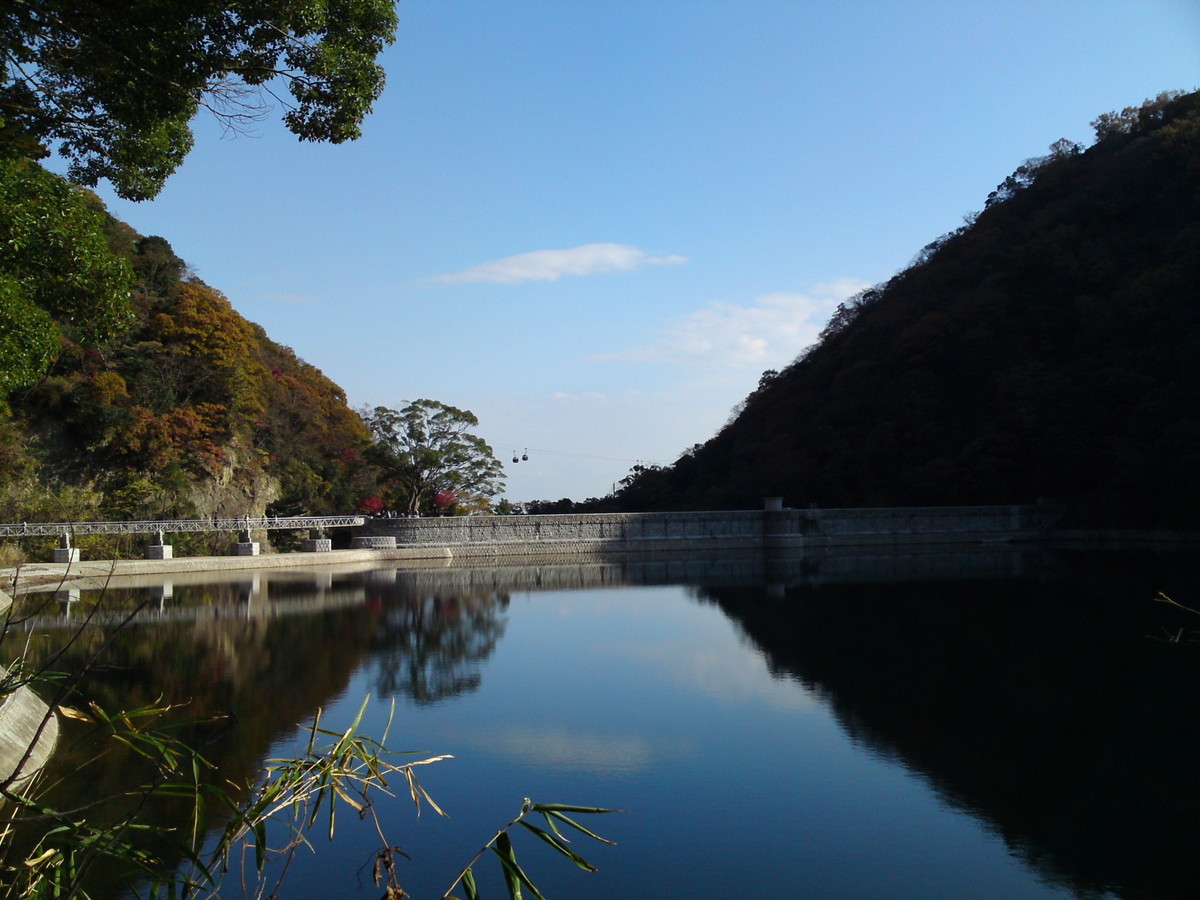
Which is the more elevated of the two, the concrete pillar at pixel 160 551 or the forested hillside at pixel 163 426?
the forested hillside at pixel 163 426

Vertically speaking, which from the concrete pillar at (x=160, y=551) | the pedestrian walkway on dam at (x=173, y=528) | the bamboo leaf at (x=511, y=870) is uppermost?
the pedestrian walkway on dam at (x=173, y=528)

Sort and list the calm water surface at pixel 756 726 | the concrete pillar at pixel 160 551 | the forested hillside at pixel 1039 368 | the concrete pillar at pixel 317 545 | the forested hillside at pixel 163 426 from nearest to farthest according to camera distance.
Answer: the calm water surface at pixel 756 726 → the concrete pillar at pixel 160 551 → the forested hillside at pixel 163 426 → the concrete pillar at pixel 317 545 → the forested hillside at pixel 1039 368

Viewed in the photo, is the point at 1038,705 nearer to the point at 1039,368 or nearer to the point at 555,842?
the point at 555,842

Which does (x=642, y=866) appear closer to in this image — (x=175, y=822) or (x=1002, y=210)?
(x=175, y=822)

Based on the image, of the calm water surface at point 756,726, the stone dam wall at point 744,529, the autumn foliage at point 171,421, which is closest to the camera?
the calm water surface at point 756,726

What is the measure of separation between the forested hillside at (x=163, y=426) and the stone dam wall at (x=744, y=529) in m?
6.52

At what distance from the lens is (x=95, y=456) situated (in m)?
26.2

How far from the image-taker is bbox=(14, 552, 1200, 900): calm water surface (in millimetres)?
5637

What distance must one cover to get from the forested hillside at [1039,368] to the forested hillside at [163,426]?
19.7 m

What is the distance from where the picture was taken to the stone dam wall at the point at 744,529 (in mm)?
32562

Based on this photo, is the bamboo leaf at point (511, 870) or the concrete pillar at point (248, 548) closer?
the bamboo leaf at point (511, 870)

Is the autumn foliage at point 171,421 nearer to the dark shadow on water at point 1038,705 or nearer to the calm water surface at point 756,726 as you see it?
the calm water surface at point 756,726

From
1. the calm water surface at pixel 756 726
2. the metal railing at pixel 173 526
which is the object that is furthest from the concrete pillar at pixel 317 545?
the calm water surface at pixel 756 726

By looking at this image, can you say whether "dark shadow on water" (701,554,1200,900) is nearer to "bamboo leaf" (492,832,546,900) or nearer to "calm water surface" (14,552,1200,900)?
"calm water surface" (14,552,1200,900)
